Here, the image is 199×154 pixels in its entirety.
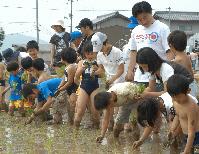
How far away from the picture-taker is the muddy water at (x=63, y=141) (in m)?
5.77

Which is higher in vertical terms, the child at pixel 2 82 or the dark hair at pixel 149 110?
the dark hair at pixel 149 110

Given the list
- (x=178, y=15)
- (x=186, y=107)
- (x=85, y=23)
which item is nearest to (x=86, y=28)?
(x=85, y=23)

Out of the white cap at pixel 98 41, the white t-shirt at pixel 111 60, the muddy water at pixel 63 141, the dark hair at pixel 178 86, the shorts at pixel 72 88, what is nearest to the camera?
the dark hair at pixel 178 86

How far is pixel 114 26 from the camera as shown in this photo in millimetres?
44656

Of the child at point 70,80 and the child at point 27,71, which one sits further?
the child at point 27,71

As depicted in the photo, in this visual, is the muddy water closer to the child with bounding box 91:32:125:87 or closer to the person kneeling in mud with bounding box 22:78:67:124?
the person kneeling in mud with bounding box 22:78:67:124

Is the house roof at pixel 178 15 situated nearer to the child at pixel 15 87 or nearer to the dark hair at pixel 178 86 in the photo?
the child at pixel 15 87

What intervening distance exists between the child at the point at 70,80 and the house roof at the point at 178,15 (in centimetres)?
4148

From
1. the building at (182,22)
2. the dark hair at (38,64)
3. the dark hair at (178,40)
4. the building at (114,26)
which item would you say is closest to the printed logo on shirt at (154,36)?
the dark hair at (178,40)

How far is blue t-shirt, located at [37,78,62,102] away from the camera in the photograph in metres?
8.15

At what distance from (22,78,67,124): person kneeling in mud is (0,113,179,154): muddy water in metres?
0.32

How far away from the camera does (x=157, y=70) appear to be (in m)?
5.45

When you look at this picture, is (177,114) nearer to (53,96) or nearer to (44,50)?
(53,96)

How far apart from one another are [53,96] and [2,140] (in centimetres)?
173
